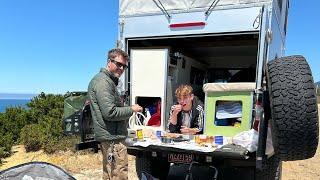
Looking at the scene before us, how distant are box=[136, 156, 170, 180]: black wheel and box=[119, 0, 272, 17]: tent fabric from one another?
2.00 metres

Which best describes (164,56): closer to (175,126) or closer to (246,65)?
(175,126)

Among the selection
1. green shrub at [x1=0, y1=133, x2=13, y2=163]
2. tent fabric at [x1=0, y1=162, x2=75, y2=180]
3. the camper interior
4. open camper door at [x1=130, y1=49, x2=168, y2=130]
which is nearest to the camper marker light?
the camper interior

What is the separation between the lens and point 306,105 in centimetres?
361

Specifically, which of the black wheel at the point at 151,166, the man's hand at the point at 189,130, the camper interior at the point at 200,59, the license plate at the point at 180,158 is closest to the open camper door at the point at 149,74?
the camper interior at the point at 200,59

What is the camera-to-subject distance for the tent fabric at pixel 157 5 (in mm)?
4896

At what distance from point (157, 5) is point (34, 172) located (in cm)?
273

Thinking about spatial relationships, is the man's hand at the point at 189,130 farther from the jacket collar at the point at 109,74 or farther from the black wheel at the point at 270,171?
the jacket collar at the point at 109,74

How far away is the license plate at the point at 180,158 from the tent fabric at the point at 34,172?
1500mm

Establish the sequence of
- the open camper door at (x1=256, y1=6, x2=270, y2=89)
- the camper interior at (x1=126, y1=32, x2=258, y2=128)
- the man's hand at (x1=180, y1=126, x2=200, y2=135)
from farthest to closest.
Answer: the camper interior at (x1=126, y1=32, x2=258, y2=128), the man's hand at (x1=180, y1=126, x2=200, y2=135), the open camper door at (x1=256, y1=6, x2=270, y2=89)

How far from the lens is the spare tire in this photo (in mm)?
3611

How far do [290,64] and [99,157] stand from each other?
4866 millimetres

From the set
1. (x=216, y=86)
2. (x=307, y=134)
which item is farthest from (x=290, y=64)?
Result: (x=216, y=86)

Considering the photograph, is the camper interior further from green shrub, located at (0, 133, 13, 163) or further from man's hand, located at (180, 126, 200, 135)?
green shrub, located at (0, 133, 13, 163)

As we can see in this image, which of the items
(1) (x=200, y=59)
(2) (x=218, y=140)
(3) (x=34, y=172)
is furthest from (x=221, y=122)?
(1) (x=200, y=59)
